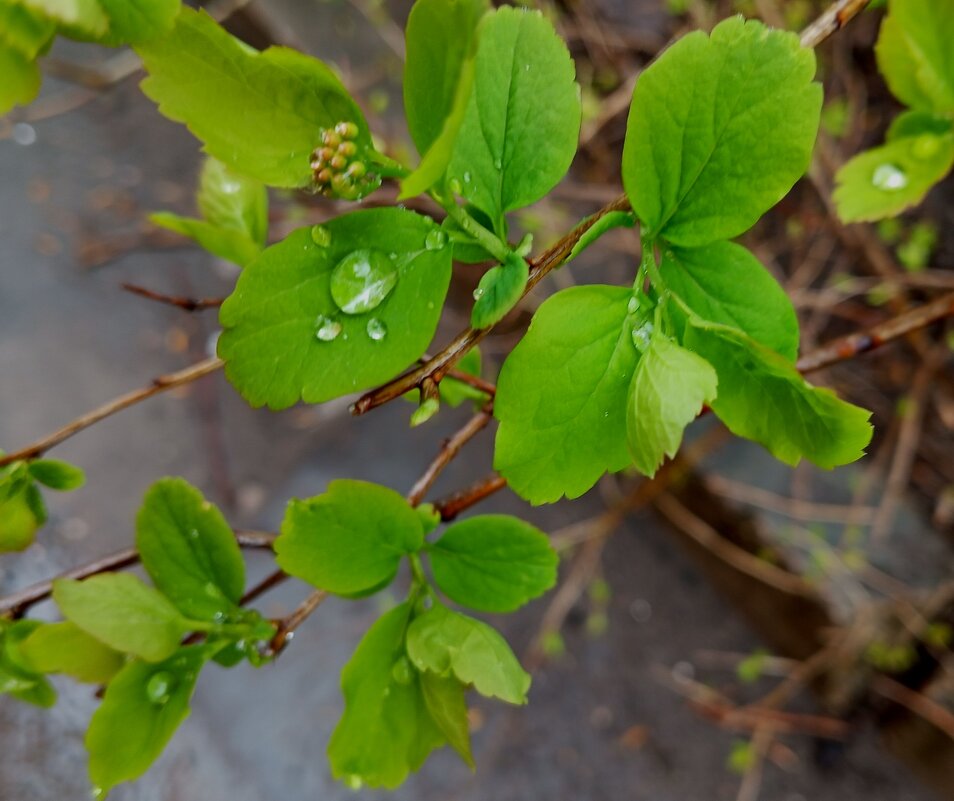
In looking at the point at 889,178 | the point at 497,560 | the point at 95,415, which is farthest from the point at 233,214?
the point at 889,178

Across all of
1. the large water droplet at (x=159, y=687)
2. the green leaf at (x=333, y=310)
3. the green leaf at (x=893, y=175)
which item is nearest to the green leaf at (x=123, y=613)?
the large water droplet at (x=159, y=687)

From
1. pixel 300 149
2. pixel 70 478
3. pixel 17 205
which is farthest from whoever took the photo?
pixel 17 205

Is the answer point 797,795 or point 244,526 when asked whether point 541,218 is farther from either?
point 797,795

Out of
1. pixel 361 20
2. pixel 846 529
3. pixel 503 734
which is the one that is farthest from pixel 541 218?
pixel 503 734

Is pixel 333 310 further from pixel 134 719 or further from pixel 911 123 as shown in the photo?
pixel 911 123

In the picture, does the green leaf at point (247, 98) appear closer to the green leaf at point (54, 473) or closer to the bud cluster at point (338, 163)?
the bud cluster at point (338, 163)

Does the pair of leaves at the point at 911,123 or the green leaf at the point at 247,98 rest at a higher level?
the green leaf at the point at 247,98

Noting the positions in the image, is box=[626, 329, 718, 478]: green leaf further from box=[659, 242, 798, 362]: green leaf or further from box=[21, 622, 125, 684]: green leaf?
box=[21, 622, 125, 684]: green leaf
